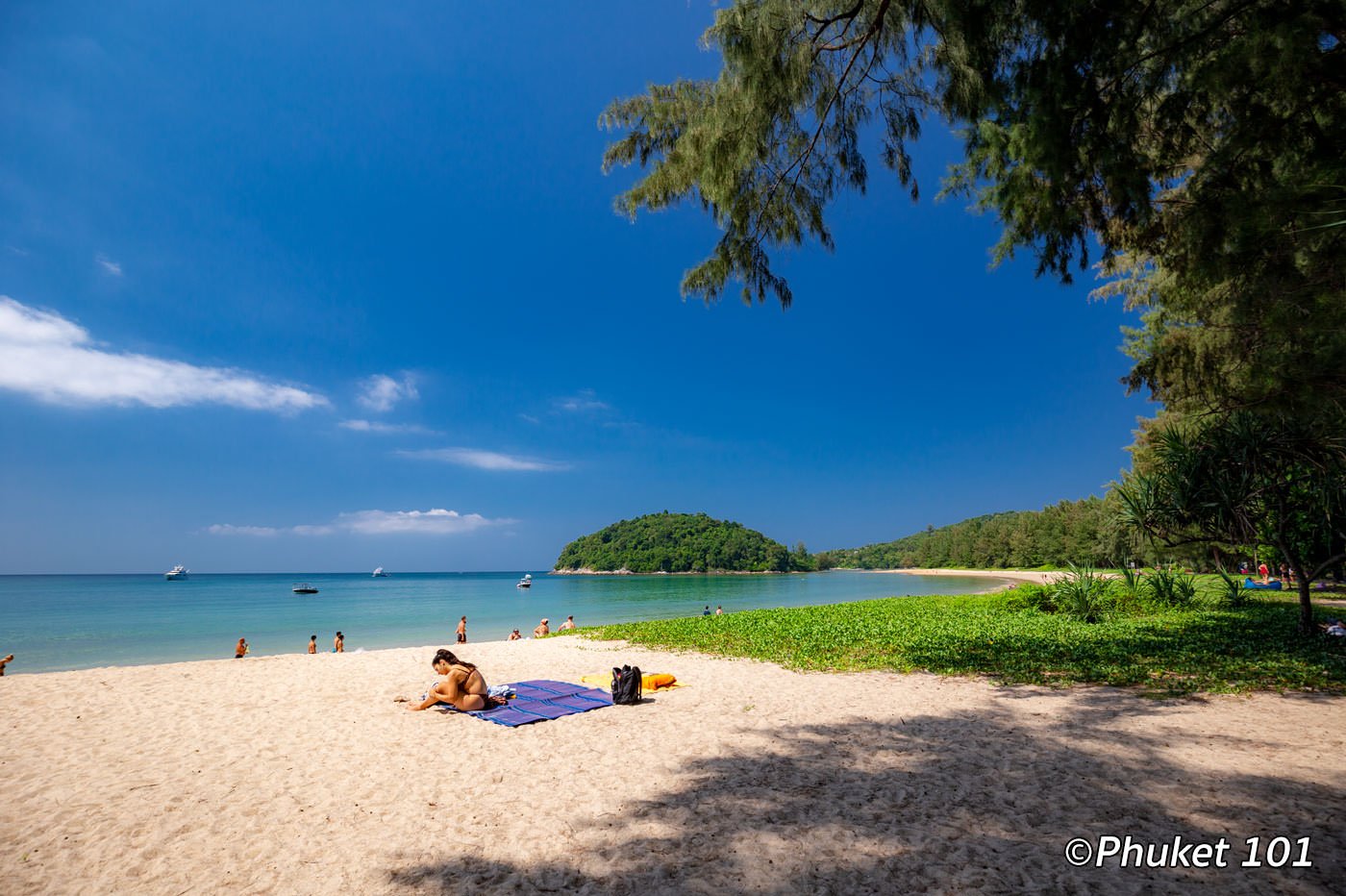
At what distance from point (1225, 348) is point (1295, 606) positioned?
1324 centimetres

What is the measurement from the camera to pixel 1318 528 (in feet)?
38.8

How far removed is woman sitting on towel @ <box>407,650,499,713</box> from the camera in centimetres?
749

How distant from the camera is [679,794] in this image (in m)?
4.57

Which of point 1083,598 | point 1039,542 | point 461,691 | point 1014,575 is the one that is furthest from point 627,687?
point 1039,542

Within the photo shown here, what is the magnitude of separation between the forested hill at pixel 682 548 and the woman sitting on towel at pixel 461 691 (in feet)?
423

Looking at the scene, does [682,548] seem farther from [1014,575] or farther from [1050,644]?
[1050,644]

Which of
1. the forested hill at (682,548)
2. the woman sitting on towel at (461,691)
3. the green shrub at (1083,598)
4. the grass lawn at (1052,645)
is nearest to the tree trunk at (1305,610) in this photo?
the grass lawn at (1052,645)

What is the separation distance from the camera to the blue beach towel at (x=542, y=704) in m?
7.11

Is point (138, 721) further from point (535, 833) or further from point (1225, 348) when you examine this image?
point (1225, 348)

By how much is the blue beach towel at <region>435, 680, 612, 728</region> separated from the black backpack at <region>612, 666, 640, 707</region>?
7.2 inches

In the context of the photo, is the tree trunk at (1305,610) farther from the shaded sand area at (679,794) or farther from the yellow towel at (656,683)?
the yellow towel at (656,683)

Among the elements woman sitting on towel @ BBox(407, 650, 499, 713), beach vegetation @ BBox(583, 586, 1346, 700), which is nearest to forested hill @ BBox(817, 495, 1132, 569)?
beach vegetation @ BBox(583, 586, 1346, 700)

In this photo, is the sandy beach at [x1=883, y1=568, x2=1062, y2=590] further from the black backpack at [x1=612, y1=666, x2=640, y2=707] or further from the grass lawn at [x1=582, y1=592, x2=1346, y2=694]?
the black backpack at [x1=612, y1=666, x2=640, y2=707]

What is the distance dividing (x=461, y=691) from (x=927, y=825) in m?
5.78
